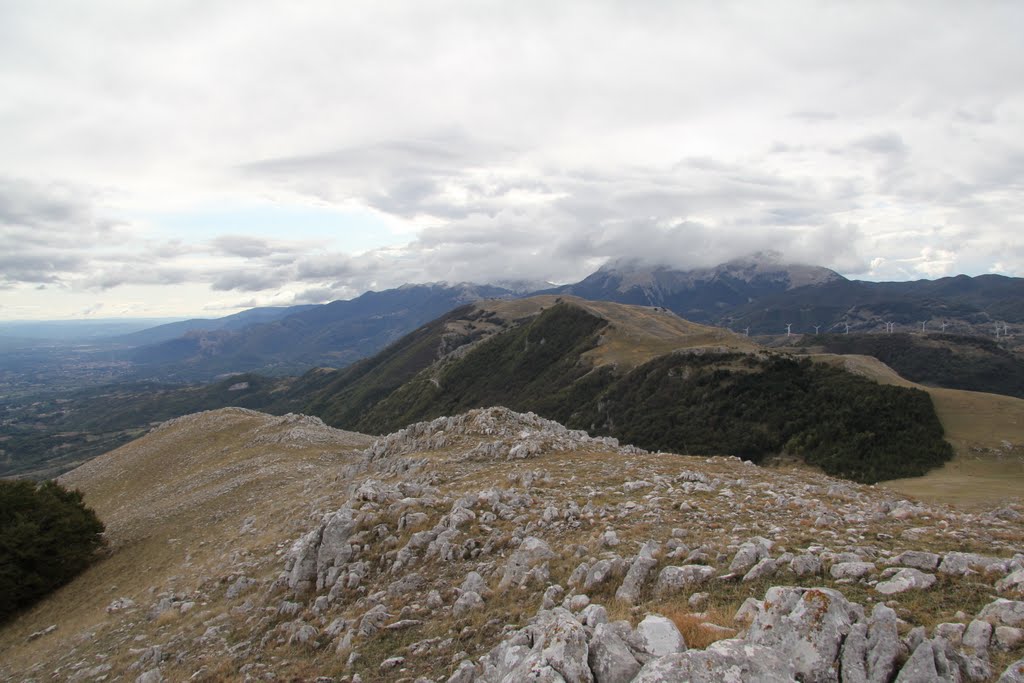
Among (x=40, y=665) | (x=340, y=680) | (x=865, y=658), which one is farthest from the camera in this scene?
(x=40, y=665)

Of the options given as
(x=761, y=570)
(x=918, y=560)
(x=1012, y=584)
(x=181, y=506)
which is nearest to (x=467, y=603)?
(x=761, y=570)

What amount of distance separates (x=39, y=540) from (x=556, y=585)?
1245 inches

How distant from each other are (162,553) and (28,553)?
627 cm

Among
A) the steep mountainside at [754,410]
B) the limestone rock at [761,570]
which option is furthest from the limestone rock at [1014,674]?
the steep mountainside at [754,410]

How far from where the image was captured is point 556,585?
1282 centimetres

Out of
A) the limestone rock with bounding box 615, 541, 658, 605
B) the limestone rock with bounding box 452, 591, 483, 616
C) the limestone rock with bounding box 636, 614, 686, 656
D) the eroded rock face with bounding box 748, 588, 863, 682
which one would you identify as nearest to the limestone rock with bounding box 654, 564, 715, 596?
the limestone rock with bounding box 615, 541, 658, 605

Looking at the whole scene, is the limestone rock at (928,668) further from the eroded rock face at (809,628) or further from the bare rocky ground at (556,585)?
the eroded rock face at (809,628)

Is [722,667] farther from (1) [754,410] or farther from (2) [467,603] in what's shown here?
(1) [754,410]

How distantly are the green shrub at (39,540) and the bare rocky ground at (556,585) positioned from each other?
48.6 inches

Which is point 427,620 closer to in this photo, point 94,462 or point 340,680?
point 340,680

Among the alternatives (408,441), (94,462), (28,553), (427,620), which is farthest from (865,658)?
(94,462)

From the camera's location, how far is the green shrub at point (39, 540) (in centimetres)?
2614

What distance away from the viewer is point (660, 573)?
1193 cm

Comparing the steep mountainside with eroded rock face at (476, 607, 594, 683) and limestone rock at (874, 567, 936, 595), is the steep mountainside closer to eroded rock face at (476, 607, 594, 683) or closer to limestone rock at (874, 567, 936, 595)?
limestone rock at (874, 567, 936, 595)
